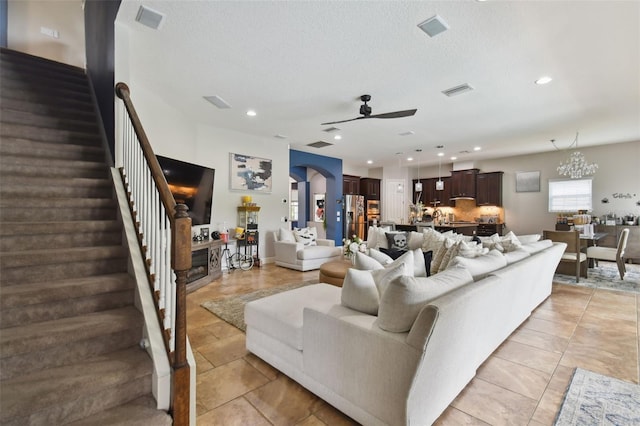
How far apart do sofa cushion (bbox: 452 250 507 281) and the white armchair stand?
152 inches

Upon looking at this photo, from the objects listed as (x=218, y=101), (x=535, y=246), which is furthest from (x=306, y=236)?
(x=535, y=246)

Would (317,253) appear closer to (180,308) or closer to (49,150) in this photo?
(49,150)

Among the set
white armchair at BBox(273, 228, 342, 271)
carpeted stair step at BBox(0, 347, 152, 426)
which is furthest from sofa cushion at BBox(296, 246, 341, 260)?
carpeted stair step at BBox(0, 347, 152, 426)

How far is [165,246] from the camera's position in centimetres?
187

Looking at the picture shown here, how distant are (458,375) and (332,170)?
25.1ft

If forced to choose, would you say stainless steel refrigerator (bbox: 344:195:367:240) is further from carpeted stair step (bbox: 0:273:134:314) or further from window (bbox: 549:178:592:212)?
carpeted stair step (bbox: 0:273:134:314)

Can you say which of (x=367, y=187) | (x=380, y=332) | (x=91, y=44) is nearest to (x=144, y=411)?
(x=380, y=332)

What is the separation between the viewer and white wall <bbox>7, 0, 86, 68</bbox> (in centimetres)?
532

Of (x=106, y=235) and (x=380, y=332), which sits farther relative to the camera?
(x=106, y=235)

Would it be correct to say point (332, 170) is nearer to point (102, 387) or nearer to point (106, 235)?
point (106, 235)

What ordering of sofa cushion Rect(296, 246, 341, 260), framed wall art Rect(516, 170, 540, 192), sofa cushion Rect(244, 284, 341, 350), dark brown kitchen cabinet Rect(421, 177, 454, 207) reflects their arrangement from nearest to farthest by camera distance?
sofa cushion Rect(244, 284, 341, 350) → sofa cushion Rect(296, 246, 341, 260) → framed wall art Rect(516, 170, 540, 192) → dark brown kitchen cabinet Rect(421, 177, 454, 207)

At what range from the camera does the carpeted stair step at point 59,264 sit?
6.51 ft

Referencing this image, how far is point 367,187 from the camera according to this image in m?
11.0

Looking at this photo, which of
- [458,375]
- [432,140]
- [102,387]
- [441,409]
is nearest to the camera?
[102,387]
